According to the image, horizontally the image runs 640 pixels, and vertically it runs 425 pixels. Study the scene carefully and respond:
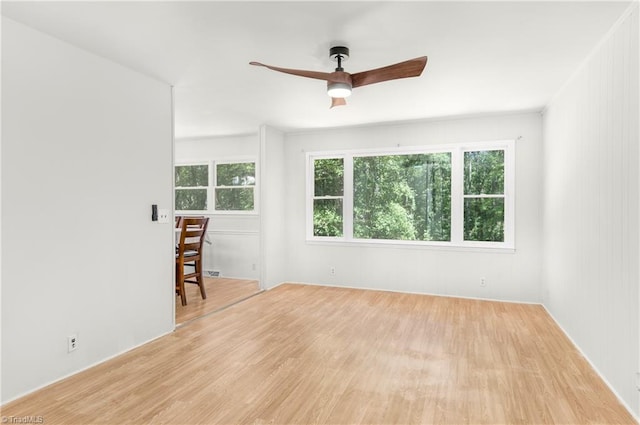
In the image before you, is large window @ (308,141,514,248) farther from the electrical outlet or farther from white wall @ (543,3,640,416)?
the electrical outlet

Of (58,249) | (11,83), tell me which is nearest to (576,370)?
(58,249)

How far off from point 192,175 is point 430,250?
446cm

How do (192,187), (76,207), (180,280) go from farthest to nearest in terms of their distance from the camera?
(192,187) → (180,280) → (76,207)

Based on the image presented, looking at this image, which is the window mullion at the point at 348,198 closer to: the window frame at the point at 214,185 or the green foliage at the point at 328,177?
the green foliage at the point at 328,177

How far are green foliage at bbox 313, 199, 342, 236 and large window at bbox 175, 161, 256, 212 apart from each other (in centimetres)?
118

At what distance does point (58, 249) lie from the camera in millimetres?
2688

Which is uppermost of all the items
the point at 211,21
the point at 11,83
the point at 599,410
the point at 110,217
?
the point at 211,21

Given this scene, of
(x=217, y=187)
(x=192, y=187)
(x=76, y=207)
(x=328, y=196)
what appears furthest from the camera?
(x=192, y=187)

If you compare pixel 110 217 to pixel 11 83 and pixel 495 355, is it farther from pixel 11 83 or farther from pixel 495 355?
pixel 495 355

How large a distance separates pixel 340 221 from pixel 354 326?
88.5 inches

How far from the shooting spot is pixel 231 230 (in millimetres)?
6496

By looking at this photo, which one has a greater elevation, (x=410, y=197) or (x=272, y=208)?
(x=410, y=197)

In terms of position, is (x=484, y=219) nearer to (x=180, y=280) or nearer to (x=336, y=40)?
(x=336, y=40)

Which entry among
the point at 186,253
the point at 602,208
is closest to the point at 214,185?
the point at 186,253
